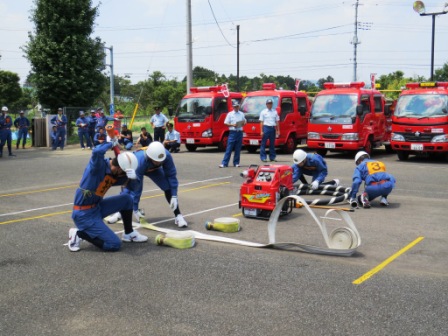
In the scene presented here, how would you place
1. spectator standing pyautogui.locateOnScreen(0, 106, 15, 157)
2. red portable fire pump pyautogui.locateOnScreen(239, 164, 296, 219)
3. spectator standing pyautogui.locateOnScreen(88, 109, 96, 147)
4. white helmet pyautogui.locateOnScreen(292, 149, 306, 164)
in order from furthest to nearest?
spectator standing pyautogui.locateOnScreen(88, 109, 96, 147), spectator standing pyautogui.locateOnScreen(0, 106, 15, 157), white helmet pyautogui.locateOnScreen(292, 149, 306, 164), red portable fire pump pyautogui.locateOnScreen(239, 164, 296, 219)

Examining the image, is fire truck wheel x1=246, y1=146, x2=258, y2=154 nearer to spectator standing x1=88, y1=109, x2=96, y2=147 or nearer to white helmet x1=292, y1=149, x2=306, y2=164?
spectator standing x1=88, y1=109, x2=96, y2=147

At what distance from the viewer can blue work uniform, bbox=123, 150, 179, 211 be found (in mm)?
8055

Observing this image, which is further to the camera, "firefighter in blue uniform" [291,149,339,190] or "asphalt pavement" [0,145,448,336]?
"firefighter in blue uniform" [291,149,339,190]

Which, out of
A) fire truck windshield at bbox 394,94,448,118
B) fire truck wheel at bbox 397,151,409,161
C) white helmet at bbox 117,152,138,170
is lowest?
fire truck wheel at bbox 397,151,409,161

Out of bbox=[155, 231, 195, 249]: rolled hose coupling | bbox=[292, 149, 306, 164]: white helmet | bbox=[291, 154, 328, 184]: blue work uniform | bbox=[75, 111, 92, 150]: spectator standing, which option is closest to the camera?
bbox=[155, 231, 195, 249]: rolled hose coupling

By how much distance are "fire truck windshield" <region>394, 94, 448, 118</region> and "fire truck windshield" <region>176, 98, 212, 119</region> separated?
24.4 feet

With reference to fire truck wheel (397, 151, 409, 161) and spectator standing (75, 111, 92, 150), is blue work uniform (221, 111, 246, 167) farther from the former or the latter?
spectator standing (75, 111, 92, 150)

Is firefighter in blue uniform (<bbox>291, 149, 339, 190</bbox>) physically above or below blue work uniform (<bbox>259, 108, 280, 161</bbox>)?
below

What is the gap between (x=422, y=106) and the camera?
17.4 metres

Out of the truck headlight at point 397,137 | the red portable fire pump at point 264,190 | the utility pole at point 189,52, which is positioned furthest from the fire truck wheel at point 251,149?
the red portable fire pump at point 264,190

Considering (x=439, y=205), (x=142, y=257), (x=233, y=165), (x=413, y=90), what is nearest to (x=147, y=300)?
(x=142, y=257)

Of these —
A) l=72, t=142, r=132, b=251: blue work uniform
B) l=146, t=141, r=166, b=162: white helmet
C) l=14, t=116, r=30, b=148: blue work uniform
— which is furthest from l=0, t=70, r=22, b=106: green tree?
l=72, t=142, r=132, b=251: blue work uniform

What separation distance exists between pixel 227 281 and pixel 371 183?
5.00m

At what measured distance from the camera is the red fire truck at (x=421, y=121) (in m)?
16.7
